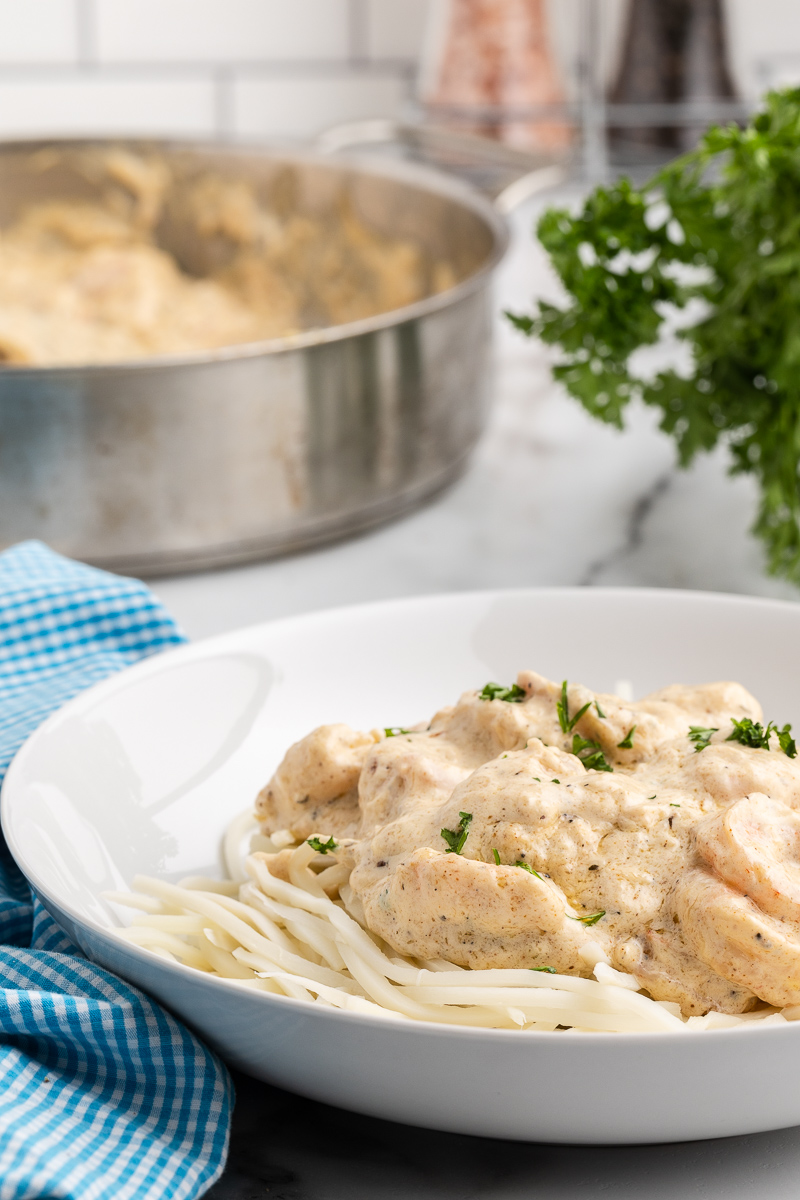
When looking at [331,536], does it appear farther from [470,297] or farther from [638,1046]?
[638,1046]

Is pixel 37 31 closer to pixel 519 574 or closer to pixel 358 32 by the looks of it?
pixel 358 32

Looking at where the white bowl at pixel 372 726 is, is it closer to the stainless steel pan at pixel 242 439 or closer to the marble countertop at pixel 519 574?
the marble countertop at pixel 519 574

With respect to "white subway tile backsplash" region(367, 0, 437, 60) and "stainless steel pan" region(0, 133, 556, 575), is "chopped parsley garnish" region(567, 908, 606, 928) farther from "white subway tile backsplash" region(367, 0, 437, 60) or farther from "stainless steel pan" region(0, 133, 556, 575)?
"white subway tile backsplash" region(367, 0, 437, 60)

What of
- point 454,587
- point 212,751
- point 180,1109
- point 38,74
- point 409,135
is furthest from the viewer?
point 38,74

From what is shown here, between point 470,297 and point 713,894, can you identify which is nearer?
point 713,894

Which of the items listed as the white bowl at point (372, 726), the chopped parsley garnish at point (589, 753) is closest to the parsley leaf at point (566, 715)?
the chopped parsley garnish at point (589, 753)

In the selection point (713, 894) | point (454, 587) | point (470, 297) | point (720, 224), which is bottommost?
point (454, 587)

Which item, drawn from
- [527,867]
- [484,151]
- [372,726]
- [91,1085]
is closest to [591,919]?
[527,867]

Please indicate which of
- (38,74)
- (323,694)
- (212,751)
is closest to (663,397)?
(323,694)
